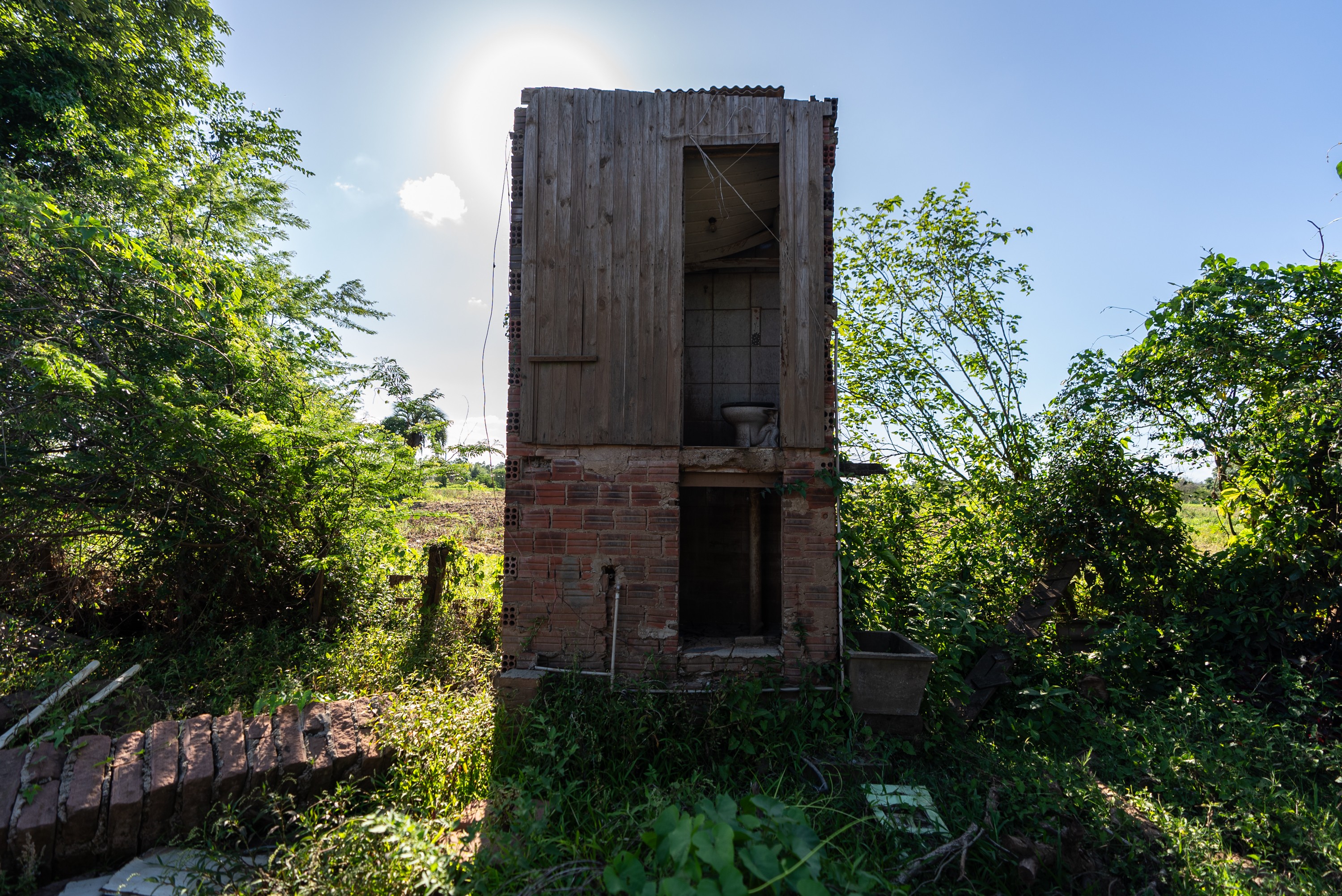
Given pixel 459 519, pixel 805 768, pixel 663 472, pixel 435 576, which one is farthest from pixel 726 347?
pixel 435 576

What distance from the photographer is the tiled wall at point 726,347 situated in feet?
21.2

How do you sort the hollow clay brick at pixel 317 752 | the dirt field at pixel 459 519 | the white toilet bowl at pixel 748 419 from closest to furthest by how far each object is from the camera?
the hollow clay brick at pixel 317 752 < the white toilet bowl at pixel 748 419 < the dirt field at pixel 459 519

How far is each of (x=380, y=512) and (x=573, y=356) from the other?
11.7ft

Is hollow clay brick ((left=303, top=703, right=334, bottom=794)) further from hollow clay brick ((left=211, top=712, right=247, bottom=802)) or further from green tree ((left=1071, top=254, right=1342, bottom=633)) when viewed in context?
green tree ((left=1071, top=254, right=1342, bottom=633))

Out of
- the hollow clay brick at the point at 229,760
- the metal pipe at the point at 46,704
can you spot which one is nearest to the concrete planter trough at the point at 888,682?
the hollow clay brick at the point at 229,760

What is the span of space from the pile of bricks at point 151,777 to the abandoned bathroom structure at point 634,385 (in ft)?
4.71

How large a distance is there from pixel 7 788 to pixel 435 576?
414 centimetres

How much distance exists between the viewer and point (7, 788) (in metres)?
3.00

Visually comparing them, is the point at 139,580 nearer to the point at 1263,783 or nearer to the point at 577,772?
the point at 577,772

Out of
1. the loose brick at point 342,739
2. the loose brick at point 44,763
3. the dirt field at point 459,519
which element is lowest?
the loose brick at point 342,739

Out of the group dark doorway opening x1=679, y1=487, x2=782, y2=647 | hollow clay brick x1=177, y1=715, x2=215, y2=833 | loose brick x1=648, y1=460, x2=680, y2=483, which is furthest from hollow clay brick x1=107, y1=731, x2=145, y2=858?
dark doorway opening x1=679, y1=487, x2=782, y2=647

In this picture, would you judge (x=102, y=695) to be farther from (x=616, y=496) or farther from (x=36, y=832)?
(x=616, y=496)

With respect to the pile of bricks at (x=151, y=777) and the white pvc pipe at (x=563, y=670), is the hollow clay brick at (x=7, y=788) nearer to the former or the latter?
the pile of bricks at (x=151, y=777)

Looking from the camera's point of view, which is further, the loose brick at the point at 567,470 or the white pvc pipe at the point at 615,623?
the loose brick at the point at 567,470
